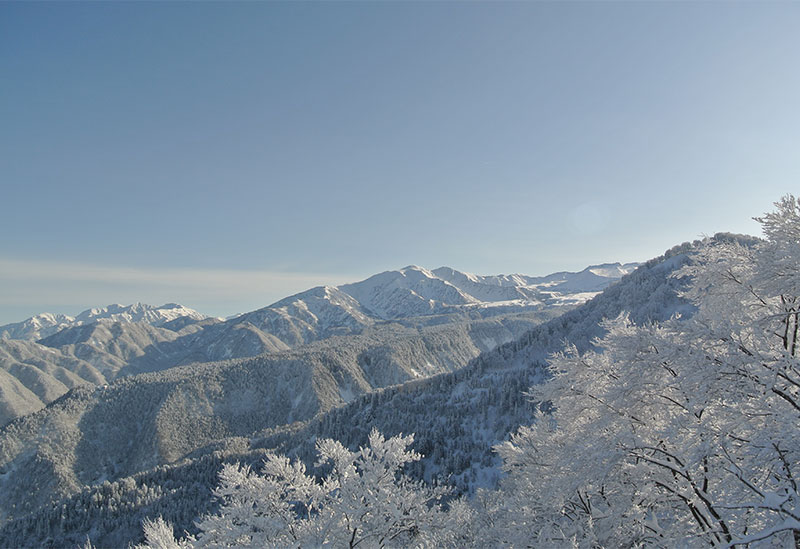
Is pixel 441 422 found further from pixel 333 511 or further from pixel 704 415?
pixel 704 415

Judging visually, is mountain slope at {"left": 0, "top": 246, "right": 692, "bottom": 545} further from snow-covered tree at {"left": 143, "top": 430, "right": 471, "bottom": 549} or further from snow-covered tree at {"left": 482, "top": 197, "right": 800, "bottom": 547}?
snow-covered tree at {"left": 482, "top": 197, "right": 800, "bottom": 547}

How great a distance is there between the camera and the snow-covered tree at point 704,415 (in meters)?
7.46

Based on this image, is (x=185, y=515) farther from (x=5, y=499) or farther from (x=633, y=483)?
(x=5, y=499)

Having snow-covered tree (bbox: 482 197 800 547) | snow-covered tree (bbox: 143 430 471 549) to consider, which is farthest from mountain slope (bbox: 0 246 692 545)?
snow-covered tree (bbox: 482 197 800 547)

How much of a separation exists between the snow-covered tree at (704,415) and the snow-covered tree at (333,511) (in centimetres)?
515

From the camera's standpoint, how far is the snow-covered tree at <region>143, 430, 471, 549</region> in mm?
13219

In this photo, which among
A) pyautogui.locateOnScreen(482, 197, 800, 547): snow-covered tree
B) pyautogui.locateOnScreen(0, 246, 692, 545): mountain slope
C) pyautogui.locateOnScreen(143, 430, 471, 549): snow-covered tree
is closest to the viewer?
pyautogui.locateOnScreen(482, 197, 800, 547): snow-covered tree

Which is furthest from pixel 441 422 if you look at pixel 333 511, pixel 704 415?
pixel 704 415

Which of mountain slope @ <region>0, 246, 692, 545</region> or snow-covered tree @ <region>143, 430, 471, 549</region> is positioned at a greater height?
snow-covered tree @ <region>143, 430, 471, 549</region>

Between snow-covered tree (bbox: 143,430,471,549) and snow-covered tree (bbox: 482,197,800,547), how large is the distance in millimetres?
5153

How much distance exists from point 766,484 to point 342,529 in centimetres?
1249

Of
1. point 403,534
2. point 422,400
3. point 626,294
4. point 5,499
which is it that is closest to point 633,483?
point 403,534

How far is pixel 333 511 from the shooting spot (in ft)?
45.5

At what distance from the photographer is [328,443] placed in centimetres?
1545
